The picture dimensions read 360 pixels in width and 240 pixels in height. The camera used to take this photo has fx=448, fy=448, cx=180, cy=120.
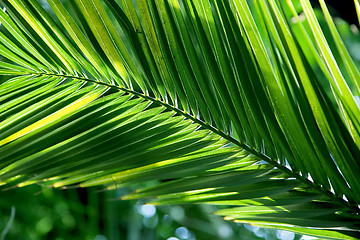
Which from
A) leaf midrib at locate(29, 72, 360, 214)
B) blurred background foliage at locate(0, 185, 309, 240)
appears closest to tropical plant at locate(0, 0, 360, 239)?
leaf midrib at locate(29, 72, 360, 214)

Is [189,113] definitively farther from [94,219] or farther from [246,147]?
[94,219]

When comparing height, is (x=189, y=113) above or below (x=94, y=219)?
above

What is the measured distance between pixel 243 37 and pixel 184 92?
0.12 m

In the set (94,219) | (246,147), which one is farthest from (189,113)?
(94,219)

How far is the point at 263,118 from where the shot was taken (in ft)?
1.91

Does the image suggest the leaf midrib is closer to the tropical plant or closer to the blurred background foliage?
the tropical plant

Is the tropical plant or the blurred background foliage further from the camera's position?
the blurred background foliage

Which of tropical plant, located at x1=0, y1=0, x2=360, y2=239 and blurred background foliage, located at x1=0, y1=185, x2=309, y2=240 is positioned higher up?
tropical plant, located at x1=0, y1=0, x2=360, y2=239

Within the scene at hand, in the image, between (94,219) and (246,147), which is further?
(94,219)

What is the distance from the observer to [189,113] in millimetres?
660

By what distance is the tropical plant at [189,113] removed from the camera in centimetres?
55

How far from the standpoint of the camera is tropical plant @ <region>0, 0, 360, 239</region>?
0.55m

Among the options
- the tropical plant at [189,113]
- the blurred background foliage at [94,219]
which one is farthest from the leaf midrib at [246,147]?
the blurred background foliage at [94,219]

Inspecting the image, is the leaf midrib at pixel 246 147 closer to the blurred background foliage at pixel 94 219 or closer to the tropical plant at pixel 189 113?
the tropical plant at pixel 189 113
